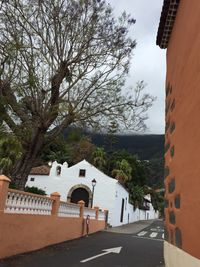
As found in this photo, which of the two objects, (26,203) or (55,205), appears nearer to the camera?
(26,203)

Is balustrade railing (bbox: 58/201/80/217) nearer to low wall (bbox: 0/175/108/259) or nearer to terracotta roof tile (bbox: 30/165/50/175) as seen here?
low wall (bbox: 0/175/108/259)

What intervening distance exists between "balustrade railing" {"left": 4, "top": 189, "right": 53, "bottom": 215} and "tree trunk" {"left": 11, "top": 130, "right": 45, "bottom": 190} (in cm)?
155

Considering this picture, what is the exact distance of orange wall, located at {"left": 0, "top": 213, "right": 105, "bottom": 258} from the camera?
31.4ft

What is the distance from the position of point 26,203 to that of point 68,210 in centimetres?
542

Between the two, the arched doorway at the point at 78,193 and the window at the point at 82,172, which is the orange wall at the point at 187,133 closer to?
the arched doorway at the point at 78,193

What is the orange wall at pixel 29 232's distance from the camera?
9578mm

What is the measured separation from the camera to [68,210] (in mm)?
16281


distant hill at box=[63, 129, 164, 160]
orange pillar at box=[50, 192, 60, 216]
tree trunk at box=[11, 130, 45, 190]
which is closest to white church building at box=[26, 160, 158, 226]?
distant hill at box=[63, 129, 164, 160]

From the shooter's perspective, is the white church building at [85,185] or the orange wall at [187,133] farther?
the white church building at [85,185]

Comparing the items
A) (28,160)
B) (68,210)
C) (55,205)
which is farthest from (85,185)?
(55,205)

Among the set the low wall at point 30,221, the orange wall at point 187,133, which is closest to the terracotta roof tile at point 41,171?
the low wall at point 30,221

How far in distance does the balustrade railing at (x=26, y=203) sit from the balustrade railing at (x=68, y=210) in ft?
4.66

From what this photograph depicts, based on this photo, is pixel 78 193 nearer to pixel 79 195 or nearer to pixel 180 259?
pixel 79 195

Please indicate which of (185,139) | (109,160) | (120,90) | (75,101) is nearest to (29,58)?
(75,101)
